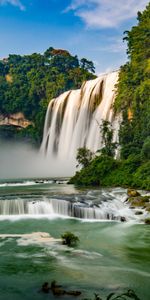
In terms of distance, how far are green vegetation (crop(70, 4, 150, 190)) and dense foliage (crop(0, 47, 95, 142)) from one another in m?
19.3

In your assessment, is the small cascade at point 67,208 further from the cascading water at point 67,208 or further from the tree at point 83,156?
the tree at point 83,156

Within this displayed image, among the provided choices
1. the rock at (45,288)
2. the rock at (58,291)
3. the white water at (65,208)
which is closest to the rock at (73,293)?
the rock at (58,291)

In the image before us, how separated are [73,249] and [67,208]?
19.7 feet

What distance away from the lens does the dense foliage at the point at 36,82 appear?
55812mm

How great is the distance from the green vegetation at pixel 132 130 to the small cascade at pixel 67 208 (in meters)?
5.79

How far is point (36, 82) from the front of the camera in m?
57.7

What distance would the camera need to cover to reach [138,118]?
29453mm

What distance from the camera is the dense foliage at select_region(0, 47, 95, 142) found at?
183 feet

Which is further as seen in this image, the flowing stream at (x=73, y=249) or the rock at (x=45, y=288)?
the flowing stream at (x=73, y=249)

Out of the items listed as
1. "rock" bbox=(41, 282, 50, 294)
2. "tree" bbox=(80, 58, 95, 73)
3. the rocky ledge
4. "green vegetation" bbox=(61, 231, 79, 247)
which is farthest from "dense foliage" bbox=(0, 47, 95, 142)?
"rock" bbox=(41, 282, 50, 294)

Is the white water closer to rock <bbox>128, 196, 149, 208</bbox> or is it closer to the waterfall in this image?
rock <bbox>128, 196, 149, 208</bbox>

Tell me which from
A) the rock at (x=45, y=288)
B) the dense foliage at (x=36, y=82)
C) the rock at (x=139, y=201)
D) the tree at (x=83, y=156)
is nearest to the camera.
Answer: the rock at (x=45, y=288)

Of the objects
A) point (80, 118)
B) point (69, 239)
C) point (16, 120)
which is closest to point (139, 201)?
point (69, 239)

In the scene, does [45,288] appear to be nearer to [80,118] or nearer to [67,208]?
[67,208]
